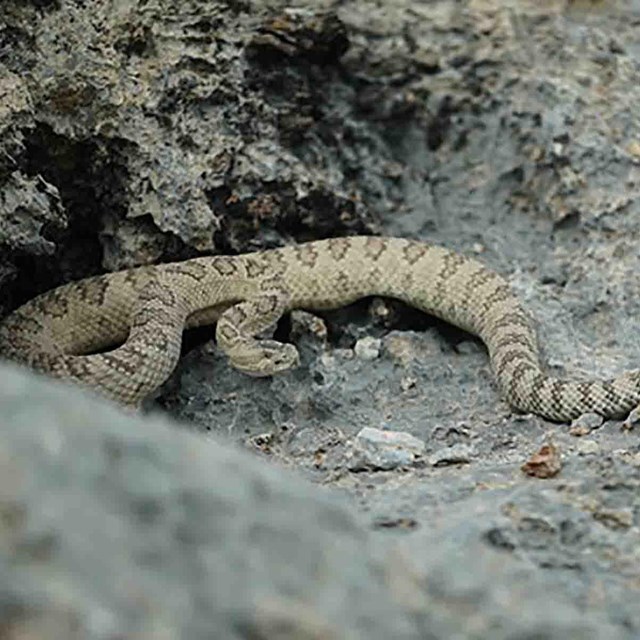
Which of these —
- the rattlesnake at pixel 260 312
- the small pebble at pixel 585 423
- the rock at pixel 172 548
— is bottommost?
the rattlesnake at pixel 260 312

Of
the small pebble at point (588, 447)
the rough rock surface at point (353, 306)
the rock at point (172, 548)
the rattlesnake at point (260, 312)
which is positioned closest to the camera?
the rock at point (172, 548)

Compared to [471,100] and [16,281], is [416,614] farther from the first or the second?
[471,100]

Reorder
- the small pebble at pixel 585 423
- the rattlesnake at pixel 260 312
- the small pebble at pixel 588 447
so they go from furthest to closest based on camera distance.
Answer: the rattlesnake at pixel 260 312 < the small pebble at pixel 585 423 < the small pebble at pixel 588 447

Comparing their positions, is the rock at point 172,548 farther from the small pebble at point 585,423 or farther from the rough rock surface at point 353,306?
the small pebble at point 585,423

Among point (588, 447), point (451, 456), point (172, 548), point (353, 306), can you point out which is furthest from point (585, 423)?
point (172, 548)

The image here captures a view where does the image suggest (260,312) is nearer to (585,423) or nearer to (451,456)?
(451,456)

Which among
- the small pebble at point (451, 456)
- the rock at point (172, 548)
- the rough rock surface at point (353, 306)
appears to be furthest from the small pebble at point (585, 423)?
the rock at point (172, 548)

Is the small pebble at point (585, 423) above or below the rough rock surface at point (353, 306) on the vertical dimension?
below
